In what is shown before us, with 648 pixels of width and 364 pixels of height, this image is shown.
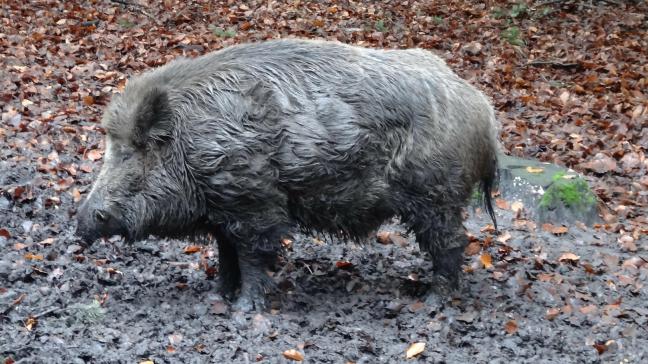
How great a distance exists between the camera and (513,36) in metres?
13.2

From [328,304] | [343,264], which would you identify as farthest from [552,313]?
[343,264]

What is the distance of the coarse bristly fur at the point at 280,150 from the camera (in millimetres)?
5176

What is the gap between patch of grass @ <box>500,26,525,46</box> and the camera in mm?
13047

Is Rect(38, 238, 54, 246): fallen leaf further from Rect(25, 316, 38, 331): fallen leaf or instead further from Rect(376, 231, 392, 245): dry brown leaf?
Rect(376, 231, 392, 245): dry brown leaf

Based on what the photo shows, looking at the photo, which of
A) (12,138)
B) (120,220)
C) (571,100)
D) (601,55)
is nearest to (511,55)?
(601,55)

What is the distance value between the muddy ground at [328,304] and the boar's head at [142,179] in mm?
590

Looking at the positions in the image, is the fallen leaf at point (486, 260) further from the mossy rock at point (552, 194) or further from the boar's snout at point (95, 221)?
the boar's snout at point (95, 221)

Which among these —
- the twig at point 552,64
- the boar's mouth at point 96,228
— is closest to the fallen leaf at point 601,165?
the twig at point 552,64

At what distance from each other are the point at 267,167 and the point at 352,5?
33.7 feet

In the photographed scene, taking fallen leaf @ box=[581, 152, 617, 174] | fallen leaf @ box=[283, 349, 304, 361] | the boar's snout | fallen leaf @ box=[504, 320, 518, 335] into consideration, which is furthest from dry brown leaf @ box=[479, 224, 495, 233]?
the boar's snout

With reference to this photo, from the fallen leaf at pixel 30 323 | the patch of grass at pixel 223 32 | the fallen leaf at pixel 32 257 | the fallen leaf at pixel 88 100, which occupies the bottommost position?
the patch of grass at pixel 223 32

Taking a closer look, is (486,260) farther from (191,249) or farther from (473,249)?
(191,249)

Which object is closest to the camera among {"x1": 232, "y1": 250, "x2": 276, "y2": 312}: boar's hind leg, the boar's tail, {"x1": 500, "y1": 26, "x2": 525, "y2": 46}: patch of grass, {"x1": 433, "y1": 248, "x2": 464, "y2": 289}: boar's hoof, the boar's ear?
the boar's ear

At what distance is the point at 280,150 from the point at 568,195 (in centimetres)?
343
